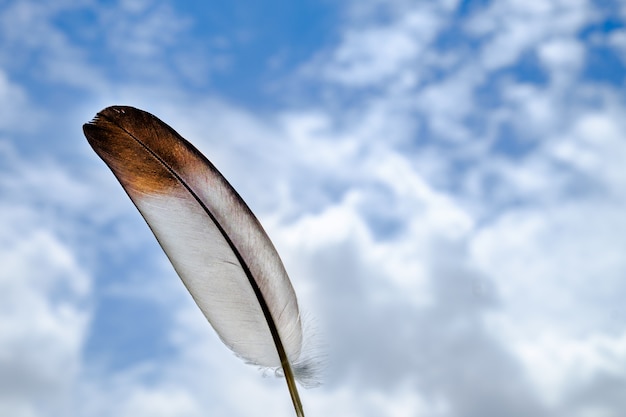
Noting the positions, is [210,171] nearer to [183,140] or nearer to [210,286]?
[183,140]

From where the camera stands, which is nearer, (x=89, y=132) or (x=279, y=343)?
(x=89, y=132)

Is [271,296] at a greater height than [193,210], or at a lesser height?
lesser

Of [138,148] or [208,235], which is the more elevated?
[138,148]

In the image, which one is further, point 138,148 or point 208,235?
point 208,235

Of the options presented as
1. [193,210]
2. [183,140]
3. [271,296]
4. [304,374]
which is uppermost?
[183,140]

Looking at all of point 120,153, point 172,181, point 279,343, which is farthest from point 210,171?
point 279,343

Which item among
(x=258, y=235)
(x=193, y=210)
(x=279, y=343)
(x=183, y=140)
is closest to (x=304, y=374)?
(x=279, y=343)
